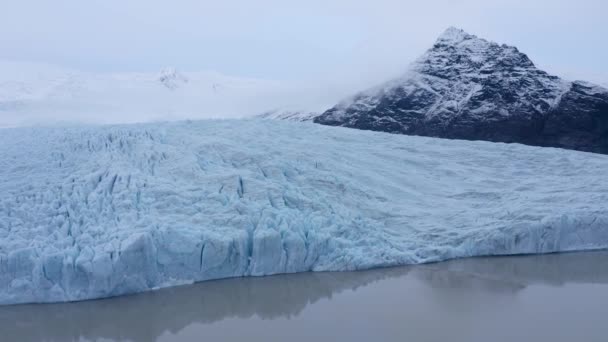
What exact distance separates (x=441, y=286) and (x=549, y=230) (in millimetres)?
2544

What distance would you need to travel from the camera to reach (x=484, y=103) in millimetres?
18344

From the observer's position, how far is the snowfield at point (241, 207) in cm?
647

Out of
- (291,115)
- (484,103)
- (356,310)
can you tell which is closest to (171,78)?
(291,115)

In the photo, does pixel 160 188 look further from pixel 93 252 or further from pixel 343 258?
pixel 343 258

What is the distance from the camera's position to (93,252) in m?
6.32

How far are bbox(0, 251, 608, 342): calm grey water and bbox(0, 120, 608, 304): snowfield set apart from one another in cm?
31

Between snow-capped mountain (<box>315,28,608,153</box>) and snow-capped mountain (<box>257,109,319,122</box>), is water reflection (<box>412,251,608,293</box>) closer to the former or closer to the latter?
snow-capped mountain (<box>315,28,608,153</box>)

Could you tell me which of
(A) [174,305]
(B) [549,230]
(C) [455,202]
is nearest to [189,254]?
(A) [174,305]

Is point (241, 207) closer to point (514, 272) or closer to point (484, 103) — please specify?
point (514, 272)

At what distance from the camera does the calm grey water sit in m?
5.41

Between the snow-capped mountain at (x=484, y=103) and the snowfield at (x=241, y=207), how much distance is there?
23.2ft

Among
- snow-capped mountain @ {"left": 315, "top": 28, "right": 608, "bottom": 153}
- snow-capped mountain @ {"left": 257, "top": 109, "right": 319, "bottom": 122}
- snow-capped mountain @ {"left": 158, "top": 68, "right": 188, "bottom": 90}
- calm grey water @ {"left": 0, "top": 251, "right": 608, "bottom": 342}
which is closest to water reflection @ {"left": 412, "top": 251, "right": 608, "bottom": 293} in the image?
calm grey water @ {"left": 0, "top": 251, "right": 608, "bottom": 342}

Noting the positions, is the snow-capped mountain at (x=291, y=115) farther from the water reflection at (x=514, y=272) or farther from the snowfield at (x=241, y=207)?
the water reflection at (x=514, y=272)

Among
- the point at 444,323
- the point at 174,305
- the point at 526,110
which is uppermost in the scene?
the point at 526,110
